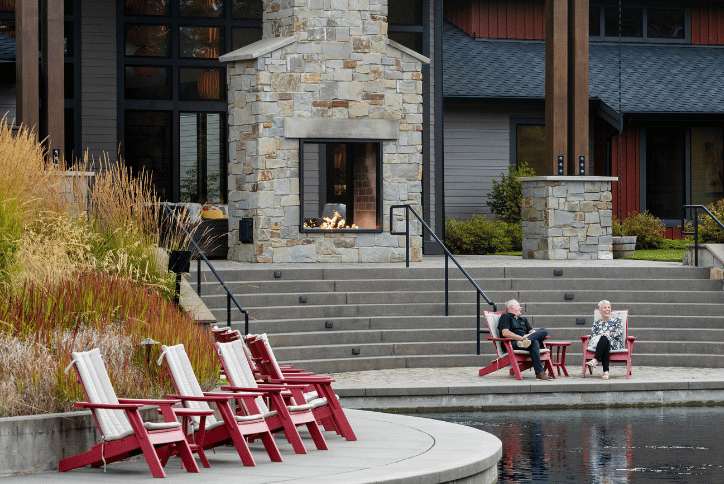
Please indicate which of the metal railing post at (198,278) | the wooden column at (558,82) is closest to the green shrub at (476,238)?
the wooden column at (558,82)

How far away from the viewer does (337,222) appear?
16984mm

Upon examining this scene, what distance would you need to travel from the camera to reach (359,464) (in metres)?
7.43

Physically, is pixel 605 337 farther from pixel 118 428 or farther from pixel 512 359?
pixel 118 428

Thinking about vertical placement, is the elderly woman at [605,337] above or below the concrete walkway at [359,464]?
above

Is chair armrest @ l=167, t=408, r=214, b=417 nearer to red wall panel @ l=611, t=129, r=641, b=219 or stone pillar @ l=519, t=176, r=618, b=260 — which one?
stone pillar @ l=519, t=176, r=618, b=260

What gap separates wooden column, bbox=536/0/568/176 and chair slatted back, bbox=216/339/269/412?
10.3m

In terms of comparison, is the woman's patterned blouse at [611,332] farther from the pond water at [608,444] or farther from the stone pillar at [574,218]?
the stone pillar at [574,218]

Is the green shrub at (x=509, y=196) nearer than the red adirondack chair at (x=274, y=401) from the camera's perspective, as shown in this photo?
No

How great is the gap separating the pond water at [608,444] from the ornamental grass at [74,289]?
2658 mm

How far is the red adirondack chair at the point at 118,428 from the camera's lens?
679 cm

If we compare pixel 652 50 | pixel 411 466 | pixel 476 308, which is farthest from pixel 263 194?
pixel 652 50

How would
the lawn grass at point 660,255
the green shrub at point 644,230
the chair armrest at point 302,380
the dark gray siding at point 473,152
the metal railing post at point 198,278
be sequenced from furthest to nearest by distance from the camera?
1. the dark gray siding at point 473,152
2. the green shrub at point 644,230
3. the lawn grass at point 660,255
4. the metal railing post at point 198,278
5. the chair armrest at point 302,380

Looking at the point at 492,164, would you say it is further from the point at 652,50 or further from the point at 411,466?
the point at 411,466

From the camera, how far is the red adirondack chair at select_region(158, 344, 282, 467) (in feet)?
24.1
